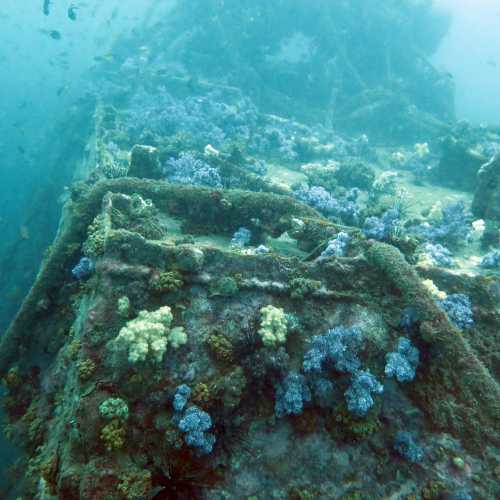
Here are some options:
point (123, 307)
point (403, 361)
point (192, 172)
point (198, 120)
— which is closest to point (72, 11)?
point (198, 120)

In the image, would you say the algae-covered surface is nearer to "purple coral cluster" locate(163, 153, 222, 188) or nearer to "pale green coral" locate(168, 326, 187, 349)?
"pale green coral" locate(168, 326, 187, 349)

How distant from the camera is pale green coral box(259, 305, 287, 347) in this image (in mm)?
5391

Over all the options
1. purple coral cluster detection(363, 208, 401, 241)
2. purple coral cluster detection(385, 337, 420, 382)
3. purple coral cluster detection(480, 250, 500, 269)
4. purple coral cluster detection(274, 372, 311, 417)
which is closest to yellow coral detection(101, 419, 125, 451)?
purple coral cluster detection(274, 372, 311, 417)

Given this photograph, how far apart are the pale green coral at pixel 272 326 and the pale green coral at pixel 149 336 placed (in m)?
1.30

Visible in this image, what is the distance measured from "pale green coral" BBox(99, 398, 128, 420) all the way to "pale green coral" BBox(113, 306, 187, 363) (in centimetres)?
58

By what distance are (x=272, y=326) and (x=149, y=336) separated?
1.97 meters

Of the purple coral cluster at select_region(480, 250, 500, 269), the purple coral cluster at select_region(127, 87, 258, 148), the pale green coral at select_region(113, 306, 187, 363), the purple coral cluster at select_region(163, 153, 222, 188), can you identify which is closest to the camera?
the pale green coral at select_region(113, 306, 187, 363)

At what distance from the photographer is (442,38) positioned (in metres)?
33.7

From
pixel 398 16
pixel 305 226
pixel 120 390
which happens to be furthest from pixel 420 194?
pixel 398 16

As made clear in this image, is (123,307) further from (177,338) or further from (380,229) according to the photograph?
(380,229)

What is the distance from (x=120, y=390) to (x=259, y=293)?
270 centimetres

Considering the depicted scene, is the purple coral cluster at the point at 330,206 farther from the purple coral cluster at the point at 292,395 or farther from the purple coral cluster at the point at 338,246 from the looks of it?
the purple coral cluster at the point at 292,395

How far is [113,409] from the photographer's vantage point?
4.67 metres

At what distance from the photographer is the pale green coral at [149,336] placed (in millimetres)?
4977
